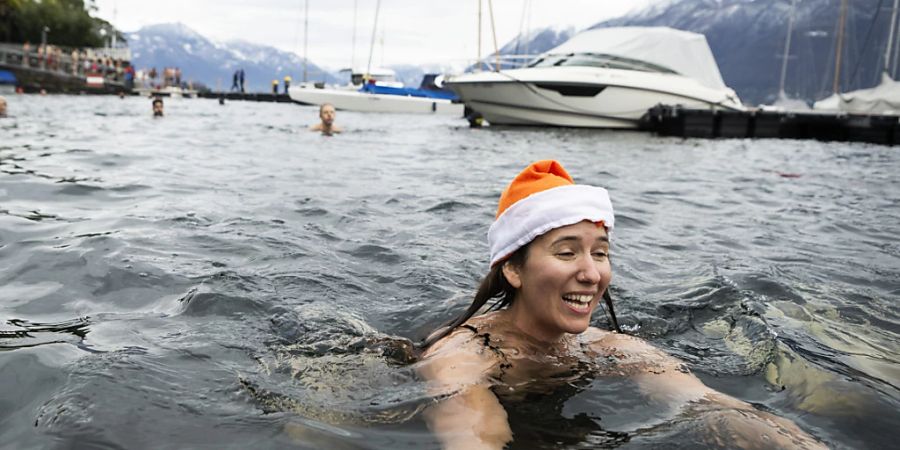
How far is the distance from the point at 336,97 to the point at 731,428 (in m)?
38.1

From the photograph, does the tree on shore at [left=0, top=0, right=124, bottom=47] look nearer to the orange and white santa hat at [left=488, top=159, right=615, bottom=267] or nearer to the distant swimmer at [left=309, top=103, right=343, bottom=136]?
the distant swimmer at [left=309, top=103, right=343, bottom=136]

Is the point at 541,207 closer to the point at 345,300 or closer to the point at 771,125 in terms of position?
the point at 345,300

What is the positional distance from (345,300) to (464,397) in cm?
205

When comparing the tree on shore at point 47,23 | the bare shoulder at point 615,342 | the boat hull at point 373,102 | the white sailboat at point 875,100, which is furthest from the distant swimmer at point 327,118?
the tree on shore at point 47,23

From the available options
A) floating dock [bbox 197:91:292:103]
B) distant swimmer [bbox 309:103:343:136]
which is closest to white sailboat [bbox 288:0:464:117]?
floating dock [bbox 197:91:292:103]

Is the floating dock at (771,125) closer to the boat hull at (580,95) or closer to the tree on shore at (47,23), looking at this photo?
the boat hull at (580,95)

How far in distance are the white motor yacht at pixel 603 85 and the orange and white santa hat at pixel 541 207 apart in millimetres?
20242

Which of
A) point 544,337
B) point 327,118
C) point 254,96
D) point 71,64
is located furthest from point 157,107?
point 254,96

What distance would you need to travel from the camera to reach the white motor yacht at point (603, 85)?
76.2 feet

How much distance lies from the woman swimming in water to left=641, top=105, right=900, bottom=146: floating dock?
2012cm

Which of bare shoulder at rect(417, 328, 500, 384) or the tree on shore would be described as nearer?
bare shoulder at rect(417, 328, 500, 384)

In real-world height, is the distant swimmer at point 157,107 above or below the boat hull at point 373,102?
below

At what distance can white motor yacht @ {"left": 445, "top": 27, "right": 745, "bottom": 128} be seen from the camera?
23234 mm

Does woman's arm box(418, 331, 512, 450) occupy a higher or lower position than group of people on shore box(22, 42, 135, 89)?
lower
